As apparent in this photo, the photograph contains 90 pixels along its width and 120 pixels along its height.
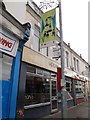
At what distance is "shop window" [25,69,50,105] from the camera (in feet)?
40.5

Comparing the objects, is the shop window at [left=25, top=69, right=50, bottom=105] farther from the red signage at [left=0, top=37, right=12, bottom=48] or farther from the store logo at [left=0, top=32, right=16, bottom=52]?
the red signage at [left=0, top=37, right=12, bottom=48]

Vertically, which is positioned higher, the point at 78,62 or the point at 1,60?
the point at 78,62

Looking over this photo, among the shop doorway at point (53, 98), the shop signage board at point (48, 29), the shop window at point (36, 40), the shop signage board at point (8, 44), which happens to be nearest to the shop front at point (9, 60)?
the shop signage board at point (8, 44)

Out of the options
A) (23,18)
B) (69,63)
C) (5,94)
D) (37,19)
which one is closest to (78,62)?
(69,63)

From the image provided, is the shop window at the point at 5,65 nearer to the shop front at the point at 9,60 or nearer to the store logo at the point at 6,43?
the shop front at the point at 9,60

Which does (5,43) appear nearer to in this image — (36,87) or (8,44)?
(8,44)

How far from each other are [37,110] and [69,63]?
10.5m

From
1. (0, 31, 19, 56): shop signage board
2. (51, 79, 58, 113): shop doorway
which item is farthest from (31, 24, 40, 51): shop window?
(0, 31, 19, 56): shop signage board

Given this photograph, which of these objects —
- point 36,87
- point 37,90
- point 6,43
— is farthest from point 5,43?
point 37,90

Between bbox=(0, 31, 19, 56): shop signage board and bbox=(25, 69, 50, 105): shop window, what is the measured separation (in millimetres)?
2516

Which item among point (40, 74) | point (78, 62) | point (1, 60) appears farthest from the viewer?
point (78, 62)

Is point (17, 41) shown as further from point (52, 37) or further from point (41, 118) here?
point (41, 118)

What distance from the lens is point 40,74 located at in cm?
1403

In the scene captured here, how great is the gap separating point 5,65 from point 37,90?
4011mm
